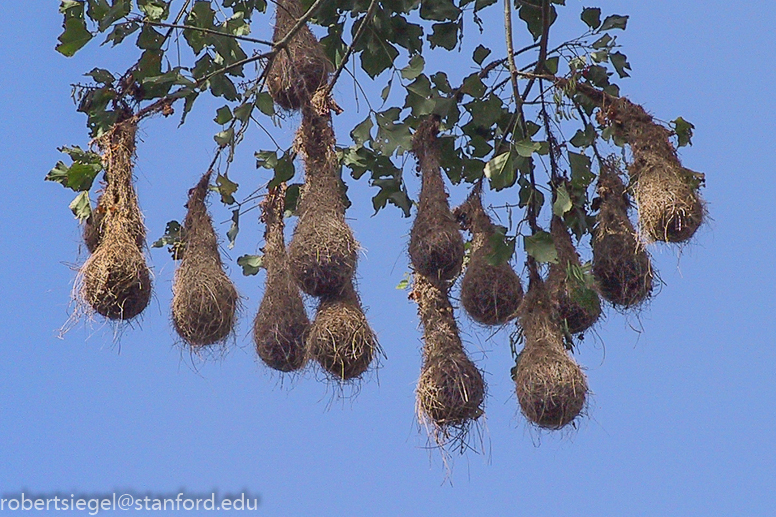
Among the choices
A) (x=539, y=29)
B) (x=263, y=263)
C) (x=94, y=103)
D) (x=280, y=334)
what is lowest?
(x=280, y=334)

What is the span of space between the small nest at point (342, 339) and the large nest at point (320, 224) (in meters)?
0.07

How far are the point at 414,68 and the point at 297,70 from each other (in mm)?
444

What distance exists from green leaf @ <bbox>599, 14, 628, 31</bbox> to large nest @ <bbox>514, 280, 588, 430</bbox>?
1.14m

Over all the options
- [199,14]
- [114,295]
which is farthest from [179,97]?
[114,295]

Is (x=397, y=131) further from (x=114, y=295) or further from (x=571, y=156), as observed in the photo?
(x=114, y=295)

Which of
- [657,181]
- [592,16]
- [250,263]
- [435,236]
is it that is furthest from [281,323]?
[592,16]

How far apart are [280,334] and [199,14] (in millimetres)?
1149

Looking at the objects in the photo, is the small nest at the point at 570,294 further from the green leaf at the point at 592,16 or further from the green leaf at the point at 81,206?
the green leaf at the point at 81,206

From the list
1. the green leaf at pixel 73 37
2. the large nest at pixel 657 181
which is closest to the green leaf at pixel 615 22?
the large nest at pixel 657 181

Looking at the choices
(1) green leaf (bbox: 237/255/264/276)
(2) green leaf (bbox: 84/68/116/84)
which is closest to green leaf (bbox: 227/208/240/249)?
(1) green leaf (bbox: 237/255/264/276)

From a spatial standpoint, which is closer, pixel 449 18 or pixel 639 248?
pixel 639 248

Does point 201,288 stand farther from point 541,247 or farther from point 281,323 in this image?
point 541,247

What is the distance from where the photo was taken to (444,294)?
15.9ft

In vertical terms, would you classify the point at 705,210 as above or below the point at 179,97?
below
